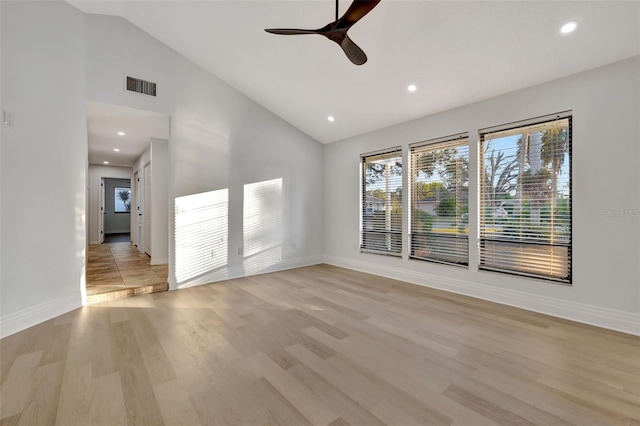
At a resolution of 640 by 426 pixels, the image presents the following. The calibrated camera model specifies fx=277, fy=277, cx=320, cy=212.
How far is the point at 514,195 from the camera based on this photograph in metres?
3.61

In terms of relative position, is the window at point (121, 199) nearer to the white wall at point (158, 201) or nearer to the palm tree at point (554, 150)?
the white wall at point (158, 201)

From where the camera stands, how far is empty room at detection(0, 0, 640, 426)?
1925 millimetres

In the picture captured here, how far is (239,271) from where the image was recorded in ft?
16.4

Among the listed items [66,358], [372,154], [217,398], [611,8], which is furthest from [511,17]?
[66,358]

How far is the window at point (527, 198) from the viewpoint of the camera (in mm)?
3256

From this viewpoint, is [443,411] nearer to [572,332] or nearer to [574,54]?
[572,332]

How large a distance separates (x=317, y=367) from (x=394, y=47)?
348 cm

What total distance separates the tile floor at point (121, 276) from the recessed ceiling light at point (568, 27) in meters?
5.66

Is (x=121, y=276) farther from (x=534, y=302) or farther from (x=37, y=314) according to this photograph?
(x=534, y=302)

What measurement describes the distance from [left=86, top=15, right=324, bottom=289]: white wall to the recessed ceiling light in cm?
429

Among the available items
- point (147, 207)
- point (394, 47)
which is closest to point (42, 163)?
point (147, 207)

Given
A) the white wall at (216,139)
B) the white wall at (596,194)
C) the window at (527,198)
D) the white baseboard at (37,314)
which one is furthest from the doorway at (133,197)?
the white wall at (596,194)

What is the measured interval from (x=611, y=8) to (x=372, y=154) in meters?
3.44

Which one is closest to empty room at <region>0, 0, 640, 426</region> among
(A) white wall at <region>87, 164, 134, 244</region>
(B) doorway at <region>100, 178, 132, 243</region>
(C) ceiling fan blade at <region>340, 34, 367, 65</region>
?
(C) ceiling fan blade at <region>340, 34, 367, 65</region>
